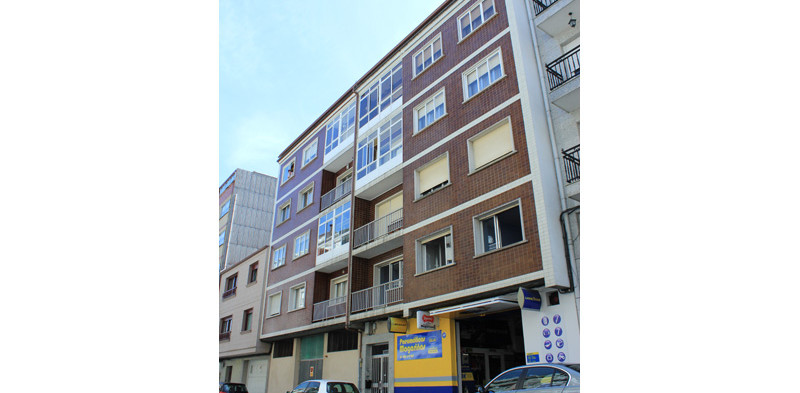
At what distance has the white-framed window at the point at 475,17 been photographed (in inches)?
646

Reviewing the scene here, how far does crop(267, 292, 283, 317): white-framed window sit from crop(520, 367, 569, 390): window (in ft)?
57.7

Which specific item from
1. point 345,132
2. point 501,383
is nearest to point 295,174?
point 345,132

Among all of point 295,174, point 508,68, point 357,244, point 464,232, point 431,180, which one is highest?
point 295,174

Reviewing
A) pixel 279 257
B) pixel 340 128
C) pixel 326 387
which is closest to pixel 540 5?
pixel 340 128

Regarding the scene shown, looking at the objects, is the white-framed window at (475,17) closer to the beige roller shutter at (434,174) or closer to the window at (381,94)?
the window at (381,94)

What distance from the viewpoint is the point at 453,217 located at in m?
14.7

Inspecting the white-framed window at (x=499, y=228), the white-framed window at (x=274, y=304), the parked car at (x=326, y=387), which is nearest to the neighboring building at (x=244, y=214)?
the white-framed window at (x=274, y=304)

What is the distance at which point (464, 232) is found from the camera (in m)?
14.1

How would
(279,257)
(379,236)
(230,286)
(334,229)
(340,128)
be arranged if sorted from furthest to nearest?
1. (230,286)
2. (279,257)
3. (340,128)
4. (334,229)
5. (379,236)

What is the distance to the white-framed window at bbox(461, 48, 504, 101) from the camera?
15.2m

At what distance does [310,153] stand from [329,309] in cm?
1003

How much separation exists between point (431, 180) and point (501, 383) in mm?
8469

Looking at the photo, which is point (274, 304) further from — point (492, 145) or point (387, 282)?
point (492, 145)
